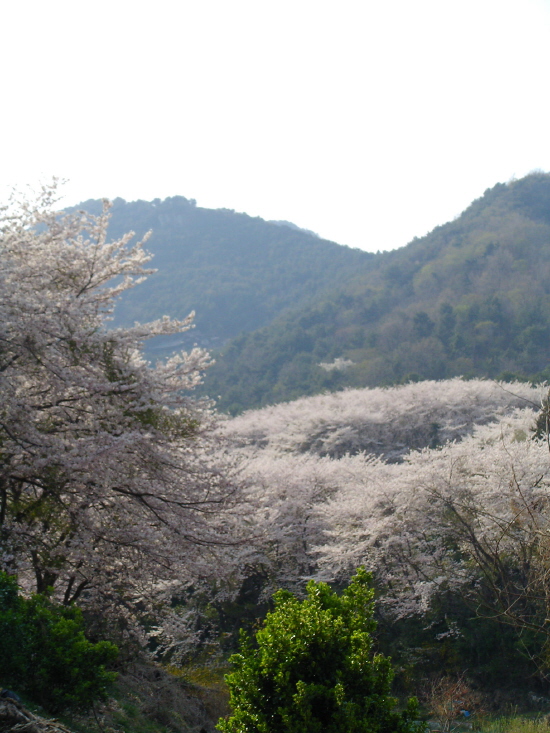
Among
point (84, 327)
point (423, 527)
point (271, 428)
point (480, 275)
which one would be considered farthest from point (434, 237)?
point (84, 327)

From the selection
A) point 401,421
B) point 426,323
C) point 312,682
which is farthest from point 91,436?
point 426,323

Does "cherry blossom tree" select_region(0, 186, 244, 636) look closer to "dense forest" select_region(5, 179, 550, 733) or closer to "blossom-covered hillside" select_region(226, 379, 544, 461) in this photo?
"dense forest" select_region(5, 179, 550, 733)

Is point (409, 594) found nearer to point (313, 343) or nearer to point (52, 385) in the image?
point (52, 385)

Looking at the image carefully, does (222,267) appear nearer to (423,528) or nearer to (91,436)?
(423,528)

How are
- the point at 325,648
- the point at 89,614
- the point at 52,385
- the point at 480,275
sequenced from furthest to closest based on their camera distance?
the point at 480,275
the point at 89,614
the point at 52,385
the point at 325,648

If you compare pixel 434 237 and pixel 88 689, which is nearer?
pixel 88 689

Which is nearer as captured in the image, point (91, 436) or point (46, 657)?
point (46, 657)

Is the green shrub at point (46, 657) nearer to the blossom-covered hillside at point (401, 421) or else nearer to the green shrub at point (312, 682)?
the green shrub at point (312, 682)
